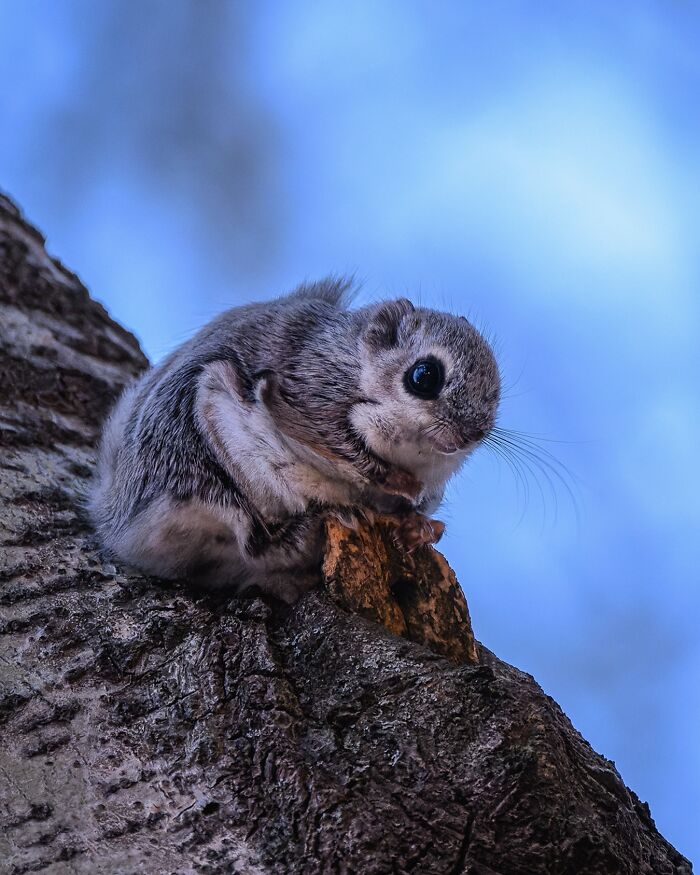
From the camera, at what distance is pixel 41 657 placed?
68.4 inches

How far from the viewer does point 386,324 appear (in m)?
2.42

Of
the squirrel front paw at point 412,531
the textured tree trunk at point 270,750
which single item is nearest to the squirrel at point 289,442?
the squirrel front paw at point 412,531

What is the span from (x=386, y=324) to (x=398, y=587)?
704 mm

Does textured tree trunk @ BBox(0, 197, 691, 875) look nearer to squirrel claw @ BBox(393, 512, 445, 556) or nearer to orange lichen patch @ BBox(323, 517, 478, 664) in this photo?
orange lichen patch @ BBox(323, 517, 478, 664)

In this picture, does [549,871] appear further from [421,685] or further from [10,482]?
[10,482]

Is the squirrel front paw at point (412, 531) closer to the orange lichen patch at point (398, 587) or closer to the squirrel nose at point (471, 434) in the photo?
the orange lichen patch at point (398, 587)

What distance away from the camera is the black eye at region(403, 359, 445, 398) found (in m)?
2.20

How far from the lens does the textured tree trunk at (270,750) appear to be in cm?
141

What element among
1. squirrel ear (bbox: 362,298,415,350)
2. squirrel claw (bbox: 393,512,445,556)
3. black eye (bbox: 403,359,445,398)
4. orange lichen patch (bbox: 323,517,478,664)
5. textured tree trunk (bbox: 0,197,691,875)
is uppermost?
squirrel ear (bbox: 362,298,415,350)

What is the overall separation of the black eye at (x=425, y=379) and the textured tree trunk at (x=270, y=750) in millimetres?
557

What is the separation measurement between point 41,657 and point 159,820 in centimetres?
45

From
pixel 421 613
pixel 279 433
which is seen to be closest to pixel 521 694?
pixel 421 613

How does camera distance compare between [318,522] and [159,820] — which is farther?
[318,522]

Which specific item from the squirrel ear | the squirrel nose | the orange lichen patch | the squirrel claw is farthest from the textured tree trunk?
the squirrel ear
